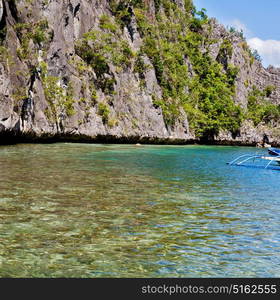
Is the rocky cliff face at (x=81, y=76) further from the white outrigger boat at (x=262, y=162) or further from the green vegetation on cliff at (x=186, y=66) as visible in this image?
the white outrigger boat at (x=262, y=162)

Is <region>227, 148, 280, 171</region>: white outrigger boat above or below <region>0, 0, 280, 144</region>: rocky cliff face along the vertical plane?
below

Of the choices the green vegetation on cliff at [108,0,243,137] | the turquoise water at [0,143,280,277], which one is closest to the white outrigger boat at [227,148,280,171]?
the turquoise water at [0,143,280,277]

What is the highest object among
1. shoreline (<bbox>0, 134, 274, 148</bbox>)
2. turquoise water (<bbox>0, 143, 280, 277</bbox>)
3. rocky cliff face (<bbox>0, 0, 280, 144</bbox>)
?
rocky cliff face (<bbox>0, 0, 280, 144</bbox>)

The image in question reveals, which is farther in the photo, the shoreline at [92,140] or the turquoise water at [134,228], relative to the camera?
the shoreline at [92,140]

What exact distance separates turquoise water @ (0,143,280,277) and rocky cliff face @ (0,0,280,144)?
16.9 metres

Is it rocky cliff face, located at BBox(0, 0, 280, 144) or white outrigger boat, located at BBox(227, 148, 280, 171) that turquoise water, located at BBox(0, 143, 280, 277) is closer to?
white outrigger boat, located at BBox(227, 148, 280, 171)

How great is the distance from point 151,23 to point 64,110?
24.2 metres

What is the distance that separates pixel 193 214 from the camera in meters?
8.85

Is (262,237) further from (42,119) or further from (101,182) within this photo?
(42,119)

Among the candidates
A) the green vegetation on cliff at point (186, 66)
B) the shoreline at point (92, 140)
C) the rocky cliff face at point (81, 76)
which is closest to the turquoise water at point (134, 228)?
the rocky cliff face at point (81, 76)

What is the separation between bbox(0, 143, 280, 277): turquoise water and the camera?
5.54 m

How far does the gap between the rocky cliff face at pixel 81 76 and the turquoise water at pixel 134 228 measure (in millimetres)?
16922

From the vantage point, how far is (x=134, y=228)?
7484 mm

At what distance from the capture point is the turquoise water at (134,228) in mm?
5535
